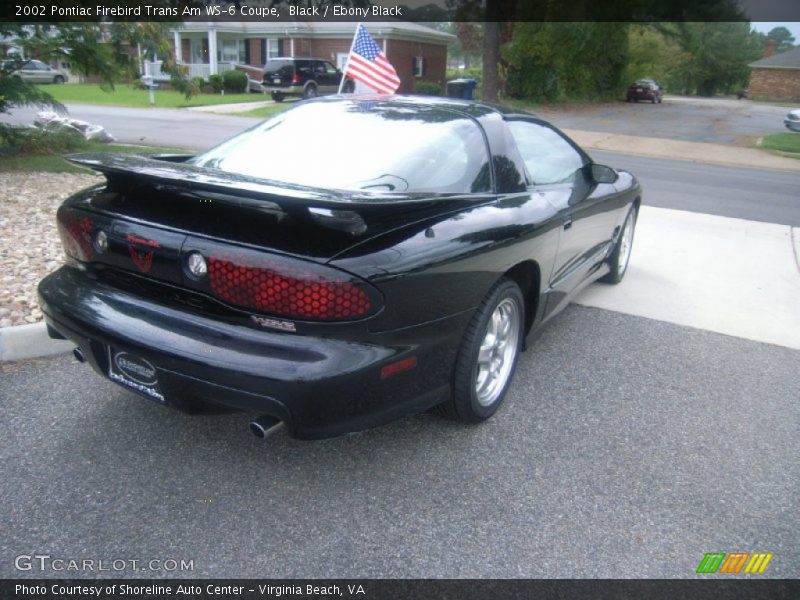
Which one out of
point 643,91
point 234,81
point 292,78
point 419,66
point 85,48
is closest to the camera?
point 85,48

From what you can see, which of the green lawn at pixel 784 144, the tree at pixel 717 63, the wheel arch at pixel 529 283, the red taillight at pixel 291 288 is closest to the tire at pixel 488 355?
the wheel arch at pixel 529 283

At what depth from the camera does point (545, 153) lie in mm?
4098

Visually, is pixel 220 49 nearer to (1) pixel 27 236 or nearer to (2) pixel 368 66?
(2) pixel 368 66

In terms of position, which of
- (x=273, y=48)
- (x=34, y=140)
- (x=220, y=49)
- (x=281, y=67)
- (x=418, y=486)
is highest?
(x=273, y=48)

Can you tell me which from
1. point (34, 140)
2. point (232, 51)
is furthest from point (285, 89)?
point (34, 140)

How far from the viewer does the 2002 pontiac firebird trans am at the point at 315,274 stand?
7.68 ft

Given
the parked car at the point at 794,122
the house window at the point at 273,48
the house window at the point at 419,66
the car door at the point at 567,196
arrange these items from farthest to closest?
the house window at the point at 273,48 < the house window at the point at 419,66 < the parked car at the point at 794,122 < the car door at the point at 567,196

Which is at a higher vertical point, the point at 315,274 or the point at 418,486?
the point at 315,274

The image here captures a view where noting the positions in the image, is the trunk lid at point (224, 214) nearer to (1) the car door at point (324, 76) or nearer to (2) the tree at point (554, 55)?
(1) the car door at point (324, 76)

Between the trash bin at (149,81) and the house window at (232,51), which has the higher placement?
the house window at (232,51)

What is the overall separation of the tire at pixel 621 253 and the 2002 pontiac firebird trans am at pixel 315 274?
208cm

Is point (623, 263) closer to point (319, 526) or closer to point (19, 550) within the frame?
point (319, 526)

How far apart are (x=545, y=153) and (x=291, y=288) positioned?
235cm

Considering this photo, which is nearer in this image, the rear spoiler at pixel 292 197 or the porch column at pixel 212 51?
the rear spoiler at pixel 292 197
